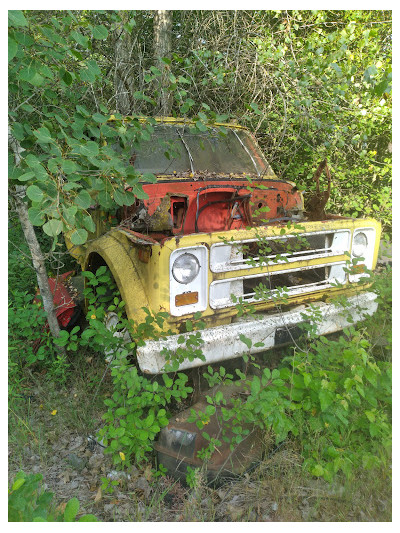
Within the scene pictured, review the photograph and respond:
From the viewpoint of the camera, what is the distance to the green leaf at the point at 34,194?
59.4 inches

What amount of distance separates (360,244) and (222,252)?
1.17m

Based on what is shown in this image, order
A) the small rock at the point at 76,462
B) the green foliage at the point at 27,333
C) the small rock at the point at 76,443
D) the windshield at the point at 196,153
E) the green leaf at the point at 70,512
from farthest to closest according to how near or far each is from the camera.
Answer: the windshield at the point at 196,153 < the green foliage at the point at 27,333 < the small rock at the point at 76,443 < the small rock at the point at 76,462 < the green leaf at the point at 70,512

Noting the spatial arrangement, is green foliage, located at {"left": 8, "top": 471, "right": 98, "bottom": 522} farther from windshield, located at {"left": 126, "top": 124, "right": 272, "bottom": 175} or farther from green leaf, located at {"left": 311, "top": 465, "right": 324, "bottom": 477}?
windshield, located at {"left": 126, "top": 124, "right": 272, "bottom": 175}

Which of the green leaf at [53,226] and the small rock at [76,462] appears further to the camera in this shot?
the small rock at [76,462]

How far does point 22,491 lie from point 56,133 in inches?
63.3

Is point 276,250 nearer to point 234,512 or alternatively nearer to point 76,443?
point 234,512

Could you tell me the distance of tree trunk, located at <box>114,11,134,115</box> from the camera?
3466 mm

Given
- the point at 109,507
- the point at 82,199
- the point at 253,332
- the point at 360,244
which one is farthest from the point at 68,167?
the point at 360,244

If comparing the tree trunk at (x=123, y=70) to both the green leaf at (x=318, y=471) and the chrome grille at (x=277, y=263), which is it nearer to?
the chrome grille at (x=277, y=263)

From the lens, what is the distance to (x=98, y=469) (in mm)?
2137

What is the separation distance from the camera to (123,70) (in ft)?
12.5

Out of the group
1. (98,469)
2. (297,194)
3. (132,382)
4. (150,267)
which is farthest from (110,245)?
(297,194)

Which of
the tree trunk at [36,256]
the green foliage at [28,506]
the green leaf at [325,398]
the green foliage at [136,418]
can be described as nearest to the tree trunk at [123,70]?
the tree trunk at [36,256]
